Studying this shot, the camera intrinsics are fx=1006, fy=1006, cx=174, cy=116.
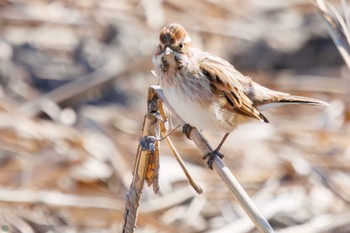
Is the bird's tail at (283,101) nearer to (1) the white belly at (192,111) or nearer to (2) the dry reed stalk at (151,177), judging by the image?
(1) the white belly at (192,111)

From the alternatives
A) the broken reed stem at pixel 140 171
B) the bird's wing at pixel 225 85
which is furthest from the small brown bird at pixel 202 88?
the broken reed stem at pixel 140 171

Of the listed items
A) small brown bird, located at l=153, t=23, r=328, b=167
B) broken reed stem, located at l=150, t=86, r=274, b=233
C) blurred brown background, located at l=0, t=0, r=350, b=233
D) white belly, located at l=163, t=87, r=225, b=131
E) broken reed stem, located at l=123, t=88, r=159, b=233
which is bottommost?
broken reed stem, located at l=150, t=86, r=274, b=233

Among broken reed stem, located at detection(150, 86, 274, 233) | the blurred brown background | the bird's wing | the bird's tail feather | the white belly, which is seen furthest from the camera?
the blurred brown background

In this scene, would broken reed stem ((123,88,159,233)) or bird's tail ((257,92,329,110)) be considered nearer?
broken reed stem ((123,88,159,233))

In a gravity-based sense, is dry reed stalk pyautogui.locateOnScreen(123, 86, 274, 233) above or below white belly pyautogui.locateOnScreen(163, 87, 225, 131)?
below

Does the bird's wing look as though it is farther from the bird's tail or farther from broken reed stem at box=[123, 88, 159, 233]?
broken reed stem at box=[123, 88, 159, 233]

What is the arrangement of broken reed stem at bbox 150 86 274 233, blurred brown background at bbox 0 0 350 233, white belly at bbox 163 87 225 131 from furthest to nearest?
blurred brown background at bbox 0 0 350 233 → white belly at bbox 163 87 225 131 → broken reed stem at bbox 150 86 274 233

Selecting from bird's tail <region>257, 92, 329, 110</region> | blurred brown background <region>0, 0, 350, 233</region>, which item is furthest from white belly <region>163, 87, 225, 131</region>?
blurred brown background <region>0, 0, 350, 233</region>

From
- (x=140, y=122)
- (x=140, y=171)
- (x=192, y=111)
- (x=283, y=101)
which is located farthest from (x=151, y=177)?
(x=140, y=122)
